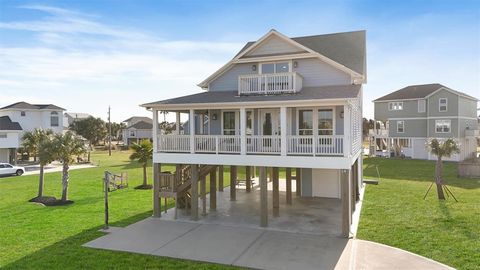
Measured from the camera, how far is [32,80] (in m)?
20.4

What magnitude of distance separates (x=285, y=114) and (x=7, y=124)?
→ 1675 inches

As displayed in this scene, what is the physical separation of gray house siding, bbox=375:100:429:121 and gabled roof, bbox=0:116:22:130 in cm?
4869

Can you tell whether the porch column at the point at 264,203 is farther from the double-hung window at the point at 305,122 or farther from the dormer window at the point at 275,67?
the dormer window at the point at 275,67

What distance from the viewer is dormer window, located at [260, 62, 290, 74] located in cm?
1939

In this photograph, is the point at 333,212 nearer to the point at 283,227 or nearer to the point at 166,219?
the point at 283,227

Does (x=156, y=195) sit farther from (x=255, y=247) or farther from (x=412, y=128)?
(x=412, y=128)

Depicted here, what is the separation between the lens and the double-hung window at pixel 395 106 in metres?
46.2

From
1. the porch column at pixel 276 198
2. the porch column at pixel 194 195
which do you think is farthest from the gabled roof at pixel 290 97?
the porch column at pixel 276 198

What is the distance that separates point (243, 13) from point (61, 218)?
13169mm

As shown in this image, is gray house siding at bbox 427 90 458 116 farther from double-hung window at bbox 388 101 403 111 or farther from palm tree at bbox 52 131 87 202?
palm tree at bbox 52 131 87 202

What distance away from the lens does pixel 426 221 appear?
15.1 metres

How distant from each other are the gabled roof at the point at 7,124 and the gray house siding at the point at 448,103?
173 feet

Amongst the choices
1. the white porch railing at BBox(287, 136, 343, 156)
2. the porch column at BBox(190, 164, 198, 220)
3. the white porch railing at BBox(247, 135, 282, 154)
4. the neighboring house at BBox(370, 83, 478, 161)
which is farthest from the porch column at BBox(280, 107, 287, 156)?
the neighboring house at BBox(370, 83, 478, 161)

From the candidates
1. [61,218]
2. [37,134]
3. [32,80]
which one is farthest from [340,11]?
[37,134]
